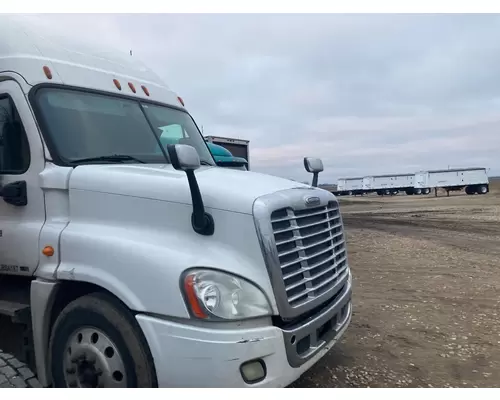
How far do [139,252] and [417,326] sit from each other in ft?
12.3

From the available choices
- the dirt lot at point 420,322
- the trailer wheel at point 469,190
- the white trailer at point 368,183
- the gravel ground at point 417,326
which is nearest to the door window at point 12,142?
the gravel ground at point 417,326

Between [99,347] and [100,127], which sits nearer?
[99,347]

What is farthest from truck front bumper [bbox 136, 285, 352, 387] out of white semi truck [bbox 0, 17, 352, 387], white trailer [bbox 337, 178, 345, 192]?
white trailer [bbox 337, 178, 345, 192]

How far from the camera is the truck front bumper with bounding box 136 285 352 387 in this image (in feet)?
8.38

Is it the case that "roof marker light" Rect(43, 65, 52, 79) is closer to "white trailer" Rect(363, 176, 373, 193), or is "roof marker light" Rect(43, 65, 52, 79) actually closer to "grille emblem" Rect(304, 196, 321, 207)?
"grille emblem" Rect(304, 196, 321, 207)

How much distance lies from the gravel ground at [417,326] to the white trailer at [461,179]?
1620 inches

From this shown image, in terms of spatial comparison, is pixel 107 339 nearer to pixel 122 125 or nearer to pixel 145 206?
pixel 145 206

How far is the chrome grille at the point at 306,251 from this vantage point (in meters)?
2.88

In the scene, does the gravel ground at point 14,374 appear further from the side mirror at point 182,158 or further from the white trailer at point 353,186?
the white trailer at point 353,186

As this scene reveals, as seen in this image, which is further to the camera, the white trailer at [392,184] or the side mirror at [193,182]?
the white trailer at [392,184]

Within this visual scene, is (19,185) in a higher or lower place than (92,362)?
higher

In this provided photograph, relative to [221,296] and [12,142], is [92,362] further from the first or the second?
[12,142]

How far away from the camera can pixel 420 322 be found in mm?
5270

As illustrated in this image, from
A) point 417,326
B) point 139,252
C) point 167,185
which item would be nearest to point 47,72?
point 167,185
